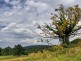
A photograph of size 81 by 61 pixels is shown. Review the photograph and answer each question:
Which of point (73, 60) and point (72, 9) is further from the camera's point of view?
point (72, 9)

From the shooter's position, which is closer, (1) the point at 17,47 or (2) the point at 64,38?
(2) the point at 64,38

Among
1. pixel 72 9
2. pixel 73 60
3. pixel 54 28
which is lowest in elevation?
pixel 73 60

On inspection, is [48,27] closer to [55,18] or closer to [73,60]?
[55,18]

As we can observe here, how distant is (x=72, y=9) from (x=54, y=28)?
166 inches

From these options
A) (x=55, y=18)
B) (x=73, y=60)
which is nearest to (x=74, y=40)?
(x=55, y=18)

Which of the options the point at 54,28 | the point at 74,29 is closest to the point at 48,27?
the point at 54,28

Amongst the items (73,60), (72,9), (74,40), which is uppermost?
(72,9)

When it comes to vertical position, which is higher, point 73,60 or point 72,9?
point 72,9

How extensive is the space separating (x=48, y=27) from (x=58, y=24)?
5.74ft

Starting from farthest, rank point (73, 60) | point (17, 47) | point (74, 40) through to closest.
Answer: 1. point (17, 47)
2. point (74, 40)
3. point (73, 60)

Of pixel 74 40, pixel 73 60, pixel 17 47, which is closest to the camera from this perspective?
pixel 73 60

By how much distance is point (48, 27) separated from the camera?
37344 millimetres

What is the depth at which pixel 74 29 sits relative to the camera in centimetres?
3703

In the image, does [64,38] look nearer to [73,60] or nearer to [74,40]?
[74,40]
